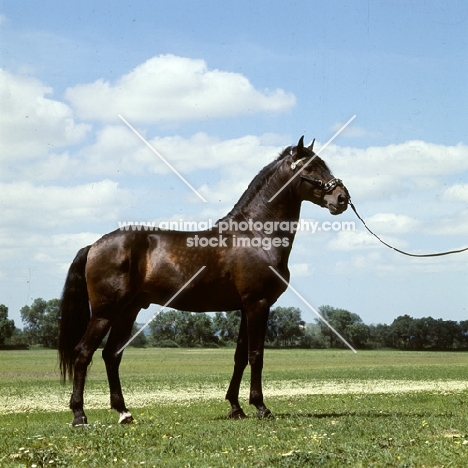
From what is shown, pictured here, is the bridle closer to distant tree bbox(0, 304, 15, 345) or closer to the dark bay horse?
the dark bay horse

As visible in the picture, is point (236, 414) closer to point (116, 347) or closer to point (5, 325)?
point (116, 347)

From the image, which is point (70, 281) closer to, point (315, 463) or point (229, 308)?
point (229, 308)

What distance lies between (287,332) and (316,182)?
8788 cm

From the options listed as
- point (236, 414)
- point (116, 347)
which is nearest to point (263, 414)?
point (236, 414)

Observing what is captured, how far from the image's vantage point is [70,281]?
11703 mm

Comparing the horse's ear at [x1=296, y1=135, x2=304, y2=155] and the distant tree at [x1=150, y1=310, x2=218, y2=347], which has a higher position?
the horse's ear at [x1=296, y1=135, x2=304, y2=155]

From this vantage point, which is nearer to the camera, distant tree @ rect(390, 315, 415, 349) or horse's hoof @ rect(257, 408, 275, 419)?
horse's hoof @ rect(257, 408, 275, 419)

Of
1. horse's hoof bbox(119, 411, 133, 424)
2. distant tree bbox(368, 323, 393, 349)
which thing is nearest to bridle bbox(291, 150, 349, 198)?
horse's hoof bbox(119, 411, 133, 424)

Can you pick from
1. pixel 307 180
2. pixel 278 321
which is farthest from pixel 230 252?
pixel 278 321

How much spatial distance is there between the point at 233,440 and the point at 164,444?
0.90 m

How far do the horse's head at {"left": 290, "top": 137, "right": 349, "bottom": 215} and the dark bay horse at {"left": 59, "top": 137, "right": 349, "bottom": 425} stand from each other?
0.05 ft

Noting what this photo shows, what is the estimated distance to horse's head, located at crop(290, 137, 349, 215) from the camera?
11.2 meters

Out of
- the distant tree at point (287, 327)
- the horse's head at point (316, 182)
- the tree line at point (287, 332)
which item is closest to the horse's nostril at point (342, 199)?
the horse's head at point (316, 182)

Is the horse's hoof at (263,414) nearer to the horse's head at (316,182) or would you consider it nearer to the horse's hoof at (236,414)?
the horse's hoof at (236,414)
